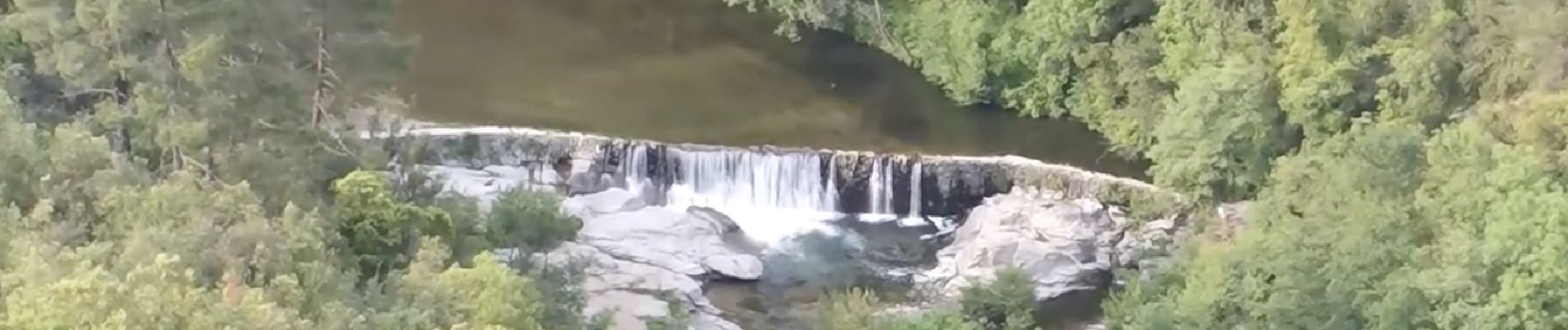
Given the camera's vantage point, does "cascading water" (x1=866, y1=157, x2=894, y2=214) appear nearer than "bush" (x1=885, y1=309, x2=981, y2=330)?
No

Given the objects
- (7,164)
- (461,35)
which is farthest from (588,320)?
(461,35)

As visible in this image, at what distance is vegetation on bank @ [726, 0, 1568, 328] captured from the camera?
57.1 feet

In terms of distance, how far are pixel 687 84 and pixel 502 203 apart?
968 cm

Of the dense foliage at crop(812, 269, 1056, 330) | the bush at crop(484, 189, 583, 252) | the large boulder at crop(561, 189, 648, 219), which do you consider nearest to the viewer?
the dense foliage at crop(812, 269, 1056, 330)

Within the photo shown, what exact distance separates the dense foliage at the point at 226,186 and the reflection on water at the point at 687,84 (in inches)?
300

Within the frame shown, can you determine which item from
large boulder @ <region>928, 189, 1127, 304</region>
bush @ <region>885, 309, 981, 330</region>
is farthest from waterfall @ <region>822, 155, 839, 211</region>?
bush @ <region>885, 309, 981, 330</region>

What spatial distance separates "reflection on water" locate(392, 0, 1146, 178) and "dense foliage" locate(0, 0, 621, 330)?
7.63 m

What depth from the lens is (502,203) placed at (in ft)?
69.8

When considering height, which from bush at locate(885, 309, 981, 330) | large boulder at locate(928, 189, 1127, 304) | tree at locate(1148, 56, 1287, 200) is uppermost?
tree at locate(1148, 56, 1287, 200)

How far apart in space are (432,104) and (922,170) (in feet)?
28.2

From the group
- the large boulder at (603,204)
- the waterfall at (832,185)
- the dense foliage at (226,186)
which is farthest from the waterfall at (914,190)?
the dense foliage at (226,186)

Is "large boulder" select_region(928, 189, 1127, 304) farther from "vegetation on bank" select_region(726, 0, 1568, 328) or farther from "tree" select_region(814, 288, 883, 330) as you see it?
"tree" select_region(814, 288, 883, 330)

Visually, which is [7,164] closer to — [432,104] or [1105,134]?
[432,104]

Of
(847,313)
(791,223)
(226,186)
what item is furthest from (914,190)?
(226,186)
